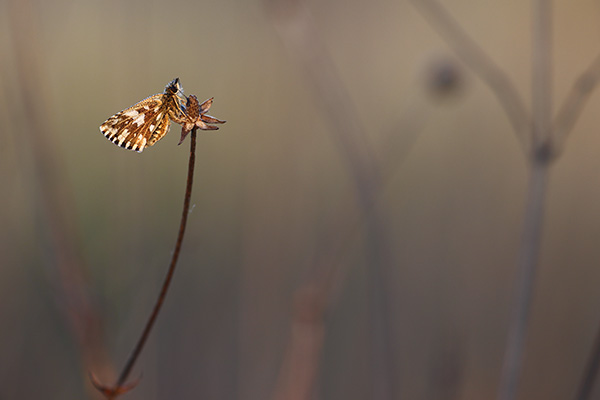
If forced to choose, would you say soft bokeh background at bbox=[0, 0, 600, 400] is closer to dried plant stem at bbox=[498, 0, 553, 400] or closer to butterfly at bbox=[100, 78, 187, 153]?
dried plant stem at bbox=[498, 0, 553, 400]

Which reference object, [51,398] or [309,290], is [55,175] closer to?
[309,290]

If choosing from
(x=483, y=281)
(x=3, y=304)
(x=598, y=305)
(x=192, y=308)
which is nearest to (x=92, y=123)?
(x=3, y=304)

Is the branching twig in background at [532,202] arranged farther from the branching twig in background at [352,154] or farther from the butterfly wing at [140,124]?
the butterfly wing at [140,124]

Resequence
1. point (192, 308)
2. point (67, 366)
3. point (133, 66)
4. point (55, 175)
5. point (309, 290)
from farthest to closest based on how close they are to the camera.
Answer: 1. point (192, 308)
2. point (67, 366)
3. point (133, 66)
4. point (309, 290)
5. point (55, 175)

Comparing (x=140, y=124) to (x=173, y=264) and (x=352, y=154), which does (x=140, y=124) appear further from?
(x=352, y=154)

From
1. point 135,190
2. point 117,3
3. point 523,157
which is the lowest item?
point 523,157

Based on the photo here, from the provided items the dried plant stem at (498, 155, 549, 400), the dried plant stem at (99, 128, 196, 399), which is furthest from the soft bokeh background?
the dried plant stem at (99, 128, 196, 399)
